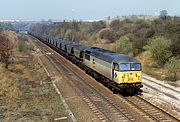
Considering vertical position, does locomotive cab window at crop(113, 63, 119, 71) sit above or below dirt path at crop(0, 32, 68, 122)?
above

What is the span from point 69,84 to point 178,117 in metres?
15.1

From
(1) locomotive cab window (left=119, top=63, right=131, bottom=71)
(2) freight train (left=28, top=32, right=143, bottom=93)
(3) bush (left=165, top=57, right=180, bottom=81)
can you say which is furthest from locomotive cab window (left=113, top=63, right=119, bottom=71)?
(3) bush (left=165, top=57, right=180, bottom=81)

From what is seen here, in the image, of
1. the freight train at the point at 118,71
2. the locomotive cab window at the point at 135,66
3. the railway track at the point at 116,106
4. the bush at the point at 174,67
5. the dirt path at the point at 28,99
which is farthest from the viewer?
the bush at the point at 174,67

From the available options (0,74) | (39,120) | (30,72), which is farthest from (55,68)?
(39,120)

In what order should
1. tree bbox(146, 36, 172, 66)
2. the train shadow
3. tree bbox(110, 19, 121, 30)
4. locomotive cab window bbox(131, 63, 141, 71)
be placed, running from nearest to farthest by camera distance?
locomotive cab window bbox(131, 63, 141, 71) → the train shadow → tree bbox(146, 36, 172, 66) → tree bbox(110, 19, 121, 30)

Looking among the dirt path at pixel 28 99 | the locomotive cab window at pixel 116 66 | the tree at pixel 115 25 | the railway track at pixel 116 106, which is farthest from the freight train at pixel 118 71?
the tree at pixel 115 25

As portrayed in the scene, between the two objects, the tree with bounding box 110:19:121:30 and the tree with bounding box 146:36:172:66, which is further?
the tree with bounding box 110:19:121:30

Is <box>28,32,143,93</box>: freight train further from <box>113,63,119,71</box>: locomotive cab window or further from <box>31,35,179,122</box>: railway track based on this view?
<box>31,35,179,122</box>: railway track

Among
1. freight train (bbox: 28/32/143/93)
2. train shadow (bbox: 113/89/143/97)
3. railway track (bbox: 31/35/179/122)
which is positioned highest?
freight train (bbox: 28/32/143/93)

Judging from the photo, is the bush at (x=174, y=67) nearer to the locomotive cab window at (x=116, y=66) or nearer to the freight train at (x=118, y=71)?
the freight train at (x=118, y=71)

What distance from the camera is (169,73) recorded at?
137 feet

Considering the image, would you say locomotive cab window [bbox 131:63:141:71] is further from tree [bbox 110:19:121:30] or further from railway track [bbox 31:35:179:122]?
tree [bbox 110:19:121:30]

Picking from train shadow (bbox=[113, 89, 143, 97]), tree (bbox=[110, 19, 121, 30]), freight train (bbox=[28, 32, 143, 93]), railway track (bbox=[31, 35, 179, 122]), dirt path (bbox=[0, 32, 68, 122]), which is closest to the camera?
railway track (bbox=[31, 35, 179, 122])

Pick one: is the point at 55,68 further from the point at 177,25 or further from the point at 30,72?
the point at 177,25
